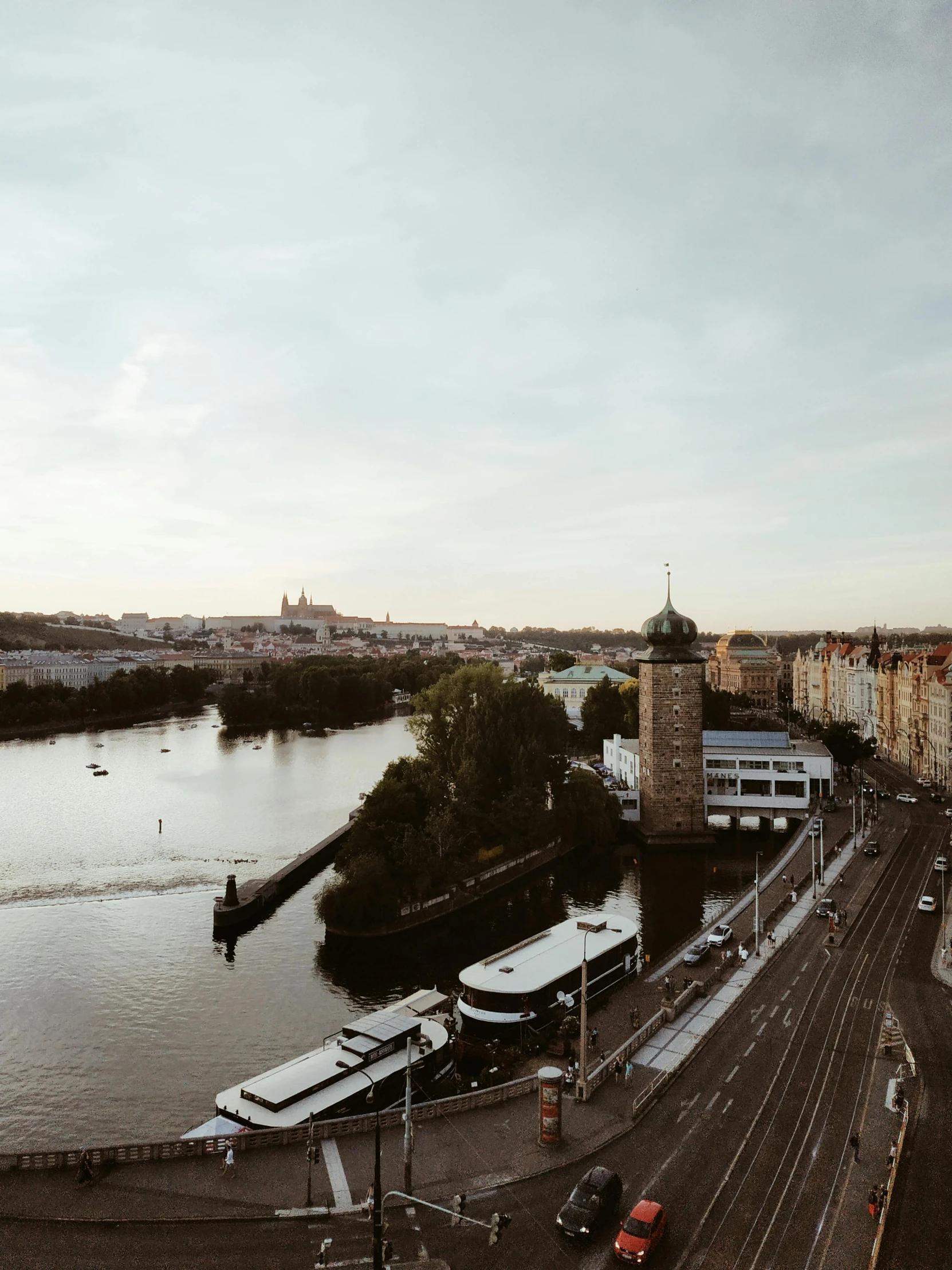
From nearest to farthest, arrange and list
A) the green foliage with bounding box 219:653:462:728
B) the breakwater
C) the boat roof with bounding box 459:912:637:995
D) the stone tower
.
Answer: the boat roof with bounding box 459:912:637:995, the breakwater, the stone tower, the green foliage with bounding box 219:653:462:728

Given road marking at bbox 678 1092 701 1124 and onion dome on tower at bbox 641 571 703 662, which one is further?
onion dome on tower at bbox 641 571 703 662

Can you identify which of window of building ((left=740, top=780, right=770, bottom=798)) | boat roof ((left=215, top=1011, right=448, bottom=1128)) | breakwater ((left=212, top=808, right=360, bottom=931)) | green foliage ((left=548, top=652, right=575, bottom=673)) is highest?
green foliage ((left=548, top=652, right=575, bottom=673))

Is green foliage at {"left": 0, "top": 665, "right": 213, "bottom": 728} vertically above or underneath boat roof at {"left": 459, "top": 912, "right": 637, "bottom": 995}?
above

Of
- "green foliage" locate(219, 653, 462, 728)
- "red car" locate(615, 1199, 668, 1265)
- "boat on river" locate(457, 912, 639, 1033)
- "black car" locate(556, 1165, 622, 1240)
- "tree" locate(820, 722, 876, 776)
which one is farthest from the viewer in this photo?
"green foliage" locate(219, 653, 462, 728)

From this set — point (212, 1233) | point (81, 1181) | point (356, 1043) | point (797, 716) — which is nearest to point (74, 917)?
point (356, 1043)

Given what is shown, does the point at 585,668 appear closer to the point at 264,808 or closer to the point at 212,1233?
the point at 264,808

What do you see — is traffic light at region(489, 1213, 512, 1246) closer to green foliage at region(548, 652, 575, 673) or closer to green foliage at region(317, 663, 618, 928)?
green foliage at region(317, 663, 618, 928)

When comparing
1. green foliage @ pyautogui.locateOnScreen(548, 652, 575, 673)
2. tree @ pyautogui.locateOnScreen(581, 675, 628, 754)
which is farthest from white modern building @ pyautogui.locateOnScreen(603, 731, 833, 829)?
green foliage @ pyautogui.locateOnScreen(548, 652, 575, 673)
